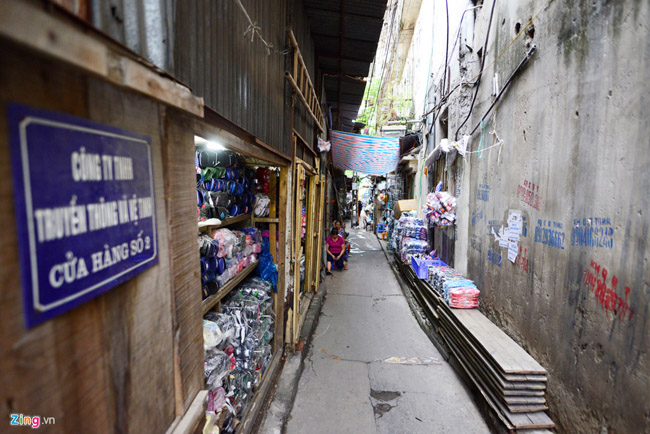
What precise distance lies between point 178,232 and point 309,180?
195 inches

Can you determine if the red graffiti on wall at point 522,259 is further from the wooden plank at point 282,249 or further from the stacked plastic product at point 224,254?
the stacked plastic product at point 224,254

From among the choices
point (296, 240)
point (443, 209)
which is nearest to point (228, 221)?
point (296, 240)

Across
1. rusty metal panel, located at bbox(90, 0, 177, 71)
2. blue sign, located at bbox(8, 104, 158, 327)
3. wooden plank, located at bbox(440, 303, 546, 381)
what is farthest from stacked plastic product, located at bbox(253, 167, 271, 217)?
wooden plank, located at bbox(440, 303, 546, 381)

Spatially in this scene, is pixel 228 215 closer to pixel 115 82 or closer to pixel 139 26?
pixel 139 26

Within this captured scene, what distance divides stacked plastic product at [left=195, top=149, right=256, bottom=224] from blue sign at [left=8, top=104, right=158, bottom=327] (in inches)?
68.4

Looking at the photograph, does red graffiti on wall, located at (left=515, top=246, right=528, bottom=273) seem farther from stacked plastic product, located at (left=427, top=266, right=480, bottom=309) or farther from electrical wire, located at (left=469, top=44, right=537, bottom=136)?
electrical wire, located at (left=469, top=44, right=537, bottom=136)

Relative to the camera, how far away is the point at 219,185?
314cm

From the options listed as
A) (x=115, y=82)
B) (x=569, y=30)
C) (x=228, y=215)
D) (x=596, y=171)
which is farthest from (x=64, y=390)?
(x=569, y=30)

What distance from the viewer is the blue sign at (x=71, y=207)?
712 millimetres

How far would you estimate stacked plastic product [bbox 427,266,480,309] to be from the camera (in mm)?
4719

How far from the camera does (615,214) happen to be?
2.27m

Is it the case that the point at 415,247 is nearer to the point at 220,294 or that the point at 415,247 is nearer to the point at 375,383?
the point at 375,383

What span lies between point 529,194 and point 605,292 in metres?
1.39

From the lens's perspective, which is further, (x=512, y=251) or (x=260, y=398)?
(x=512, y=251)
